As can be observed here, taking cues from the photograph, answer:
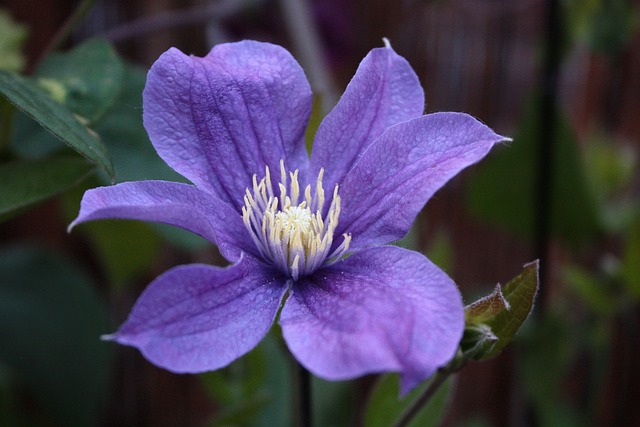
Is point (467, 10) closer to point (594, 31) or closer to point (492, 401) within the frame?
point (594, 31)

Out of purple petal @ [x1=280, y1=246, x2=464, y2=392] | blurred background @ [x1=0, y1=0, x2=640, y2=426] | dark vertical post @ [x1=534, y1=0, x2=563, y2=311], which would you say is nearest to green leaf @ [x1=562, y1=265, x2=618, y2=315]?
blurred background @ [x1=0, y1=0, x2=640, y2=426]

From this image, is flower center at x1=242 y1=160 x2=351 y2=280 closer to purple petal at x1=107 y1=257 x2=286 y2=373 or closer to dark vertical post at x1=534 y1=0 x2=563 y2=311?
purple petal at x1=107 y1=257 x2=286 y2=373

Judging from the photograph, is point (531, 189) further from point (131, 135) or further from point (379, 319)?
point (379, 319)

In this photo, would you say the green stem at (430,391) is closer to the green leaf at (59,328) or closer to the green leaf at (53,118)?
the green leaf at (53,118)

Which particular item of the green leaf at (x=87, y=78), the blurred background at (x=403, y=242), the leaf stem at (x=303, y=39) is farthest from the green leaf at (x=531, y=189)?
the green leaf at (x=87, y=78)

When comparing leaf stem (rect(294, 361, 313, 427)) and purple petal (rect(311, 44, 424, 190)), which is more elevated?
purple petal (rect(311, 44, 424, 190))
